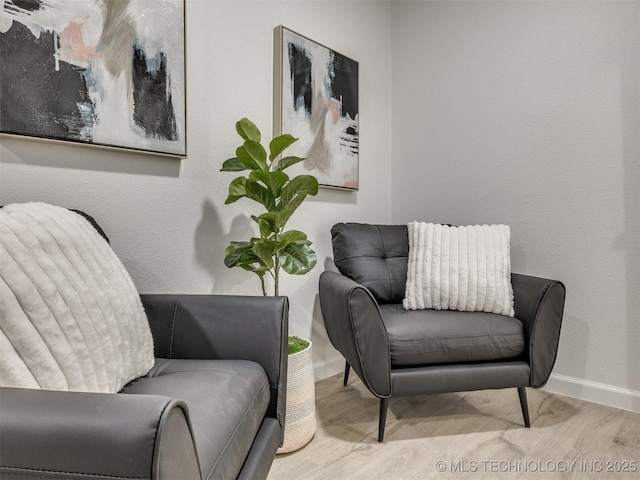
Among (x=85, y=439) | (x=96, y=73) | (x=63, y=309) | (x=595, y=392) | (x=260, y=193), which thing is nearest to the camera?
(x=85, y=439)

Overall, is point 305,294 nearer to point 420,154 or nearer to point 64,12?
point 420,154

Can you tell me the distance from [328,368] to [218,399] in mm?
1481

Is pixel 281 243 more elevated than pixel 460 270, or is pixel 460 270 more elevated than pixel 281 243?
pixel 281 243

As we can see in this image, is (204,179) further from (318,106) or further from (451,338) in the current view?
(451,338)

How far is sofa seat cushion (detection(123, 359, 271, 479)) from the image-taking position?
2.65 ft

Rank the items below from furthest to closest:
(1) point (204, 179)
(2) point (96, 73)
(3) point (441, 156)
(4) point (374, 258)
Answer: (3) point (441, 156)
(4) point (374, 258)
(1) point (204, 179)
(2) point (96, 73)

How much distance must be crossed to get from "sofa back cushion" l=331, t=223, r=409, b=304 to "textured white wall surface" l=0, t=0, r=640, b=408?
0.82 ft

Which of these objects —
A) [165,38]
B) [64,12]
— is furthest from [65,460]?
[165,38]

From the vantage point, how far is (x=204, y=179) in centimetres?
178

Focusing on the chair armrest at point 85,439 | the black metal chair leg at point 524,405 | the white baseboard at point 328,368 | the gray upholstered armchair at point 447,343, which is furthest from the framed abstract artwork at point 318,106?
the chair armrest at point 85,439

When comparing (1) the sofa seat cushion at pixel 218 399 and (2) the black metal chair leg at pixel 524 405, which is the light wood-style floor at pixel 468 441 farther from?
(1) the sofa seat cushion at pixel 218 399

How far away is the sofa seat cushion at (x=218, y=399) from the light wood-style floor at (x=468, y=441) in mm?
509

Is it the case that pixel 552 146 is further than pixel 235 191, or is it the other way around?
pixel 552 146

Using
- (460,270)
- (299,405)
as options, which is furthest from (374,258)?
(299,405)
